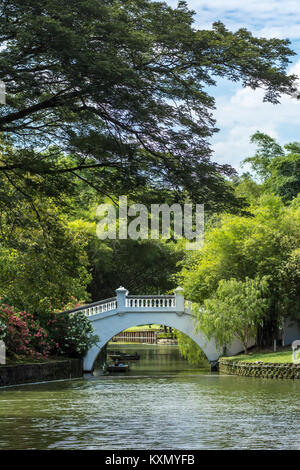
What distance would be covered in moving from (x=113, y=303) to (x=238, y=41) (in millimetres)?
21192

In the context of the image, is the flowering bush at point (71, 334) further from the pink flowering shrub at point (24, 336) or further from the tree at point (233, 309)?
the tree at point (233, 309)

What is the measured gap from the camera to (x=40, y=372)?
24.3 meters

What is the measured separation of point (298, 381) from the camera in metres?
24.3

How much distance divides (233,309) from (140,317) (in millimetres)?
4187

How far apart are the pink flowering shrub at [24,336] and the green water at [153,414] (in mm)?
1478

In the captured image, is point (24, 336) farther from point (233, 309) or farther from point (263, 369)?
point (233, 309)

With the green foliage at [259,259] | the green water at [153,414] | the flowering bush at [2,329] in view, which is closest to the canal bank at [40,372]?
the green water at [153,414]

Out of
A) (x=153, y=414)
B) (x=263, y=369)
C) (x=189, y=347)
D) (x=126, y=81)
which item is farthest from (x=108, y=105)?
(x=189, y=347)

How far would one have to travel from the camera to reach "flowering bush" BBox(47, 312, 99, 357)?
27922 millimetres

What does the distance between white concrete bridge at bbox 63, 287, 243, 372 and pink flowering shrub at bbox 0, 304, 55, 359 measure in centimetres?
445

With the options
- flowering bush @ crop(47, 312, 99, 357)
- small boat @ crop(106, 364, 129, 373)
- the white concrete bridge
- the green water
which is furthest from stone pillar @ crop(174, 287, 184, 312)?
the green water
